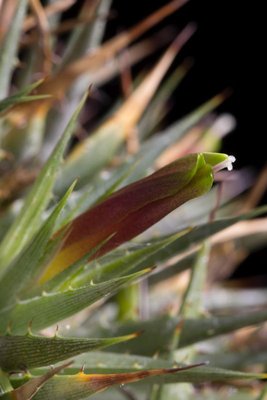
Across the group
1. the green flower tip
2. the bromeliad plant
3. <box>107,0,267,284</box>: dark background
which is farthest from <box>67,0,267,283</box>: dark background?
the green flower tip

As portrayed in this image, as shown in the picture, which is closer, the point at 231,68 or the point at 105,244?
Answer: the point at 105,244

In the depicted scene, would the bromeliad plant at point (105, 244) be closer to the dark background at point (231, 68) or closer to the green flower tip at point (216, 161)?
the green flower tip at point (216, 161)

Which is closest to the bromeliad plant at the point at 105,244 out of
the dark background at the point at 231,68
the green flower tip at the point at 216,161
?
the green flower tip at the point at 216,161

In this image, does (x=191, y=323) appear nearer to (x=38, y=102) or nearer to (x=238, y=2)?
(x=38, y=102)

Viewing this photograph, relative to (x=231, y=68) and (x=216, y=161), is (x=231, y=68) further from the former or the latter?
(x=216, y=161)

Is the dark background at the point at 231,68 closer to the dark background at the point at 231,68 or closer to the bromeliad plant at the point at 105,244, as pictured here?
the dark background at the point at 231,68

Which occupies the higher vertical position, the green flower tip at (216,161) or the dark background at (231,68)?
the dark background at (231,68)

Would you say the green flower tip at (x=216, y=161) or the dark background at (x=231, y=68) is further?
the dark background at (x=231, y=68)

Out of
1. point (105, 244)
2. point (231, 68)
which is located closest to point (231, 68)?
point (231, 68)

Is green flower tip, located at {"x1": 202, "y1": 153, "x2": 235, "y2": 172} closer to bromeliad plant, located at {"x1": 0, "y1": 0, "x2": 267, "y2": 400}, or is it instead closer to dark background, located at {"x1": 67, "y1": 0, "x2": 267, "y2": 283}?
bromeliad plant, located at {"x1": 0, "y1": 0, "x2": 267, "y2": 400}
